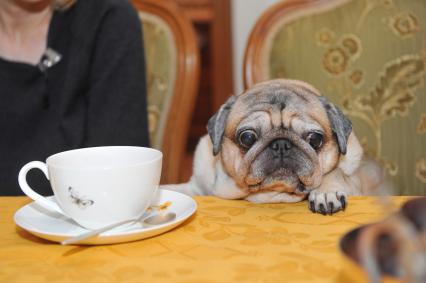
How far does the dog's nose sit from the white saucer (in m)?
0.24

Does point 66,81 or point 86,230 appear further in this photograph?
point 66,81

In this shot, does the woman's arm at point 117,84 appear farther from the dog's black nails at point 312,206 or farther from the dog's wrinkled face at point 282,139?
the dog's black nails at point 312,206

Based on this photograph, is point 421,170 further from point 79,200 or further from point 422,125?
point 79,200

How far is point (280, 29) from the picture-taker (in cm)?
141

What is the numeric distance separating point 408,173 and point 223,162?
586 mm

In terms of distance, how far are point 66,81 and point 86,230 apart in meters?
0.81

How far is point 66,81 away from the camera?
1.38 meters

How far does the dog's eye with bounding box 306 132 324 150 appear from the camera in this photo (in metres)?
0.95

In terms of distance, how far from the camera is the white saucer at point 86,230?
2.04ft

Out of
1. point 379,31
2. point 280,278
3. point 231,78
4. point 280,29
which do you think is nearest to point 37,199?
point 280,278

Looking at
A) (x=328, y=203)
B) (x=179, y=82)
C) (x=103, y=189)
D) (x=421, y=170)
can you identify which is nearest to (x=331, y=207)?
(x=328, y=203)

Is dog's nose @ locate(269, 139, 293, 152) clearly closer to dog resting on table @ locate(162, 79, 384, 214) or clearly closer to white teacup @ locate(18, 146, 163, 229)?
dog resting on table @ locate(162, 79, 384, 214)

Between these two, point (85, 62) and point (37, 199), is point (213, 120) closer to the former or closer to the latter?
point (37, 199)

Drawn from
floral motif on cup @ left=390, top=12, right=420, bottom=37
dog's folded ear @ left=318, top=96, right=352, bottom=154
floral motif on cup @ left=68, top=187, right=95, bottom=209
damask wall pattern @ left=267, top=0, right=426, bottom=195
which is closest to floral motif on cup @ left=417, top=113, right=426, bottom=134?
damask wall pattern @ left=267, top=0, right=426, bottom=195
